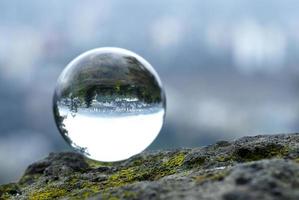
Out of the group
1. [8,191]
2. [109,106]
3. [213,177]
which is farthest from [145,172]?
[213,177]

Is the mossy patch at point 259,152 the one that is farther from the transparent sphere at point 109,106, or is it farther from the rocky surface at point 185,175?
the transparent sphere at point 109,106

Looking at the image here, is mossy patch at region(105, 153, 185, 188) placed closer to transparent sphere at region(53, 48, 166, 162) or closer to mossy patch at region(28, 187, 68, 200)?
transparent sphere at region(53, 48, 166, 162)

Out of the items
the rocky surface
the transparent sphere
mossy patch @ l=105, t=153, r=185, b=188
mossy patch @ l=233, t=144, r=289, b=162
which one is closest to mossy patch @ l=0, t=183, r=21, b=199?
the rocky surface

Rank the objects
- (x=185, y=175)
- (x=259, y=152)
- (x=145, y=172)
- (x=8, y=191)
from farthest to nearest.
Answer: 1. (x=8, y=191)
2. (x=145, y=172)
3. (x=259, y=152)
4. (x=185, y=175)

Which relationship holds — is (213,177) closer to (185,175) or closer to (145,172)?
(185,175)

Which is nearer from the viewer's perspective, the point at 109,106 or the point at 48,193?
the point at 48,193

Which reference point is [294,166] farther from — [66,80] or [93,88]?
[66,80]
